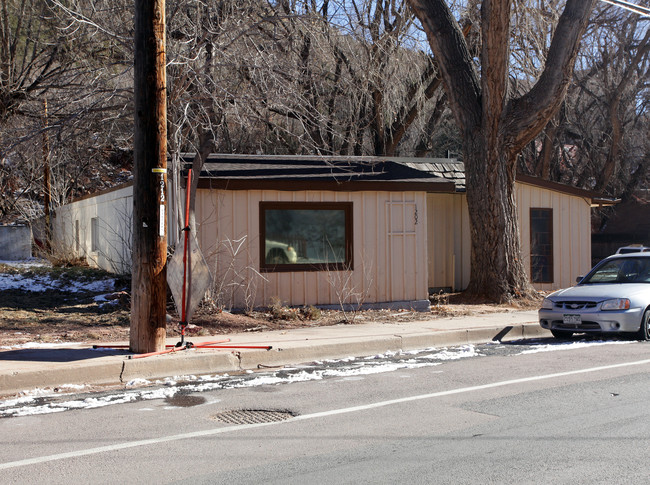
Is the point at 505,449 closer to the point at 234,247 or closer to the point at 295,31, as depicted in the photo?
the point at 234,247

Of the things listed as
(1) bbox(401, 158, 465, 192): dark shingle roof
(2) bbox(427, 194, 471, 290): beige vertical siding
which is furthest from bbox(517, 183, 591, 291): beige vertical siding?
(1) bbox(401, 158, 465, 192): dark shingle roof

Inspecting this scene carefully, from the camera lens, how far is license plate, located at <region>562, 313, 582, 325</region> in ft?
37.3

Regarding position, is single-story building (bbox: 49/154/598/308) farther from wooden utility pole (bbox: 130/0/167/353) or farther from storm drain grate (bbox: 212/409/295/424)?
storm drain grate (bbox: 212/409/295/424)

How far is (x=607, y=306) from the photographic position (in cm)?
1117

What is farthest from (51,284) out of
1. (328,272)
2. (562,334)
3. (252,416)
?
(562,334)

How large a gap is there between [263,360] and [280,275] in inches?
161

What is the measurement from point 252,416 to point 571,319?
656cm

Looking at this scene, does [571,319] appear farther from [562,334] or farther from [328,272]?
[328,272]

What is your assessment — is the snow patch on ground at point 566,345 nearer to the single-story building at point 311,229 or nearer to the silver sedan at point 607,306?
the silver sedan at point 607,306

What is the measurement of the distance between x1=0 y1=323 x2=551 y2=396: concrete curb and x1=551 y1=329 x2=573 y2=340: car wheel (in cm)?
63

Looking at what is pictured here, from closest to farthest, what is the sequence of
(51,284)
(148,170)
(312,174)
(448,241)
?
(148,170), (312,174), (51,284), (448,241)

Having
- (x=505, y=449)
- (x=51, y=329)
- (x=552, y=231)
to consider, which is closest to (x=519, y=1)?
(x=552, y=231)

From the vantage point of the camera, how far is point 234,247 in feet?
43.6

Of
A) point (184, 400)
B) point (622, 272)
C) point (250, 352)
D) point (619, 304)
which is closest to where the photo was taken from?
point (184, 400)
